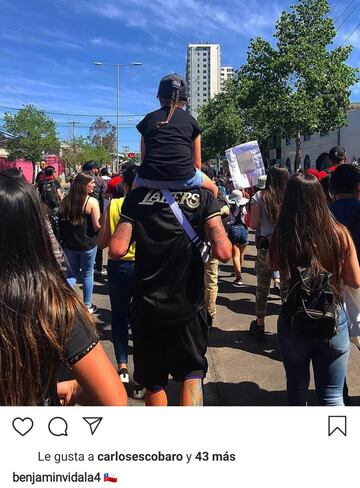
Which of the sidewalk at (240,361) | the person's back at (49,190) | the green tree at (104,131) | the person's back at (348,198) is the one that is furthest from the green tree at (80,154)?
the person's back at (348,198)

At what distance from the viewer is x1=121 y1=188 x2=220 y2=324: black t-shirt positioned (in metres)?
2.31

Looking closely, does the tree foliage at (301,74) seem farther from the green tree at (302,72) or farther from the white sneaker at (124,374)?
the white sneaker at (124,374)

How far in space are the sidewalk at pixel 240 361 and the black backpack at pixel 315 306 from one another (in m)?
1.33

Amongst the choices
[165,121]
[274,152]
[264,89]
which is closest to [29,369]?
[165,121]

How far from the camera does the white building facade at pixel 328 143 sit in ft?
84.7

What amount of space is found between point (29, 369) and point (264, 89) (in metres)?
20.6

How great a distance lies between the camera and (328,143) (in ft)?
101
